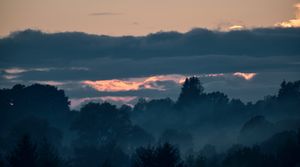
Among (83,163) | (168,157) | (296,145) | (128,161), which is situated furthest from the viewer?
(128,161)

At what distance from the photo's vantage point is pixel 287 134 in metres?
184

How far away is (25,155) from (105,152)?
46.5 m

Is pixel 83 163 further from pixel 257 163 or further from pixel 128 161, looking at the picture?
pixel 257 163

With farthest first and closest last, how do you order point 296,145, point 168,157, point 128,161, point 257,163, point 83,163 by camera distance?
point 128,161 → point 83,163 → point 296,145 → point 257,163 → point 168,157

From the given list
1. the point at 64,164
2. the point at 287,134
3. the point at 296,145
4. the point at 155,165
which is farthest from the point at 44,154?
the point at 287,134

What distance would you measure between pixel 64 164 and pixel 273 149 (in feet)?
114

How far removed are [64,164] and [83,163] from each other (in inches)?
581

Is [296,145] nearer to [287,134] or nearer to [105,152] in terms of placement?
[287,134]

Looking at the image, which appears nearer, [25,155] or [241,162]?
[25,155]

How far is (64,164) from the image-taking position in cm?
Result: 16150

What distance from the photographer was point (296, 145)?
158m

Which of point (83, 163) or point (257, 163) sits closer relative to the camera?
point (257, 163)

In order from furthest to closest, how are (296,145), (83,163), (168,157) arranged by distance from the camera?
(83,163), (296,145), (168,157)

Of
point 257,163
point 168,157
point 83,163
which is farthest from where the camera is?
point 83,163
